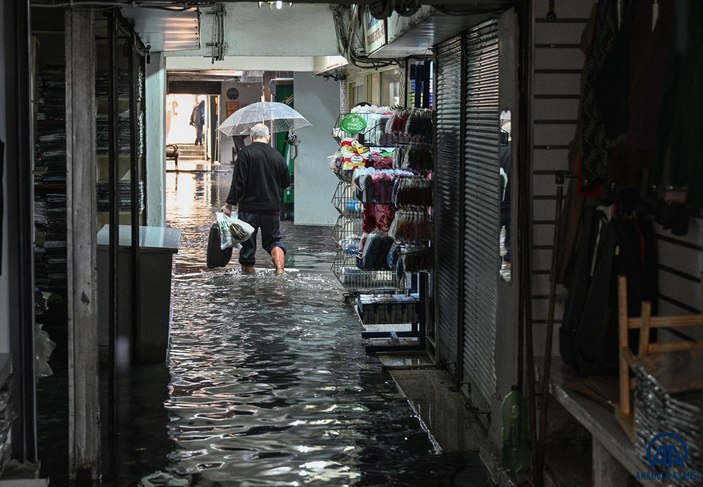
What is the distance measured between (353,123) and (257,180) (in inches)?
155

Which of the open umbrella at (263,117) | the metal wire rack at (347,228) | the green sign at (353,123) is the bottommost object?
the metal wire rack at (347,228)

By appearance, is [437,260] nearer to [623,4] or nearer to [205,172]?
[623,4]

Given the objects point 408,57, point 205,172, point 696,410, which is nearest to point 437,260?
point 408,57

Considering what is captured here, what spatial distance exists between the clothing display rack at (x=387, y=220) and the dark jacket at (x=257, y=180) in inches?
122

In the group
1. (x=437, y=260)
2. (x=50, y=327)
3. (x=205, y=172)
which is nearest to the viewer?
(x=437, y=260)

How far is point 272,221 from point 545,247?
800 cm

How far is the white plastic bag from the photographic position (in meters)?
12.9

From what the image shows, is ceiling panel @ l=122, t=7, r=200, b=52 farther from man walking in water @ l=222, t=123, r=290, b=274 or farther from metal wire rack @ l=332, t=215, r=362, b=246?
man walking in water @ l=222, t=123, r=290, b=274

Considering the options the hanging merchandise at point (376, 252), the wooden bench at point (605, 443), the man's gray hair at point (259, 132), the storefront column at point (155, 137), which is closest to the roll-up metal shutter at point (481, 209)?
the hanging merchandise at point (376, 252)

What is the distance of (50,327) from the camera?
9.69m

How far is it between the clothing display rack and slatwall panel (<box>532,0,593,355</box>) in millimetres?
2775

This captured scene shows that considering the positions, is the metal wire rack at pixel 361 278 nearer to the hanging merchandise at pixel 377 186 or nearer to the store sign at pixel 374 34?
the hanging merchandise at pixel 377 186

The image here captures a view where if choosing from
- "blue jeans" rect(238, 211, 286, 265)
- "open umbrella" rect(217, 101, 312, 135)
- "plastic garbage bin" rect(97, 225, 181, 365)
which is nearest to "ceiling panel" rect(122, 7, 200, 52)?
"plastic garbage bin" rect(97, 225, 181, 365)

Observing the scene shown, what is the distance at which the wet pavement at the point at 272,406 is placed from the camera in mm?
6043
